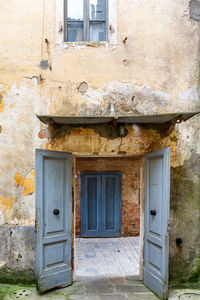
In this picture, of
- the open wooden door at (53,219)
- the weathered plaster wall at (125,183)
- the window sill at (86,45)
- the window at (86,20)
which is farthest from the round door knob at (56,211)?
the weathered plaster wall at (125,183)

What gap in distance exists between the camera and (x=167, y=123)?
12.8 ft

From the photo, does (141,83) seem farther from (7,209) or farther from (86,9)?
(7,209)

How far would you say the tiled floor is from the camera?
452 cm

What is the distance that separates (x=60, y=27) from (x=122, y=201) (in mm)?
5235

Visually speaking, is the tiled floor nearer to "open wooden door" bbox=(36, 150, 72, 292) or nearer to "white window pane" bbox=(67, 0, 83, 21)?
"open wooden door" bbox=(36, 150, 72, 292)

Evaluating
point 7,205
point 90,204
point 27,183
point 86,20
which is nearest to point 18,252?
point 7,205

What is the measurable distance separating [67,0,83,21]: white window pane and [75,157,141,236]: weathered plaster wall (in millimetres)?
4033

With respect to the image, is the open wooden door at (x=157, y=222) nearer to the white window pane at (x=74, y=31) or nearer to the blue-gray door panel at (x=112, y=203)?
the white window pane at (x=74, y=31)

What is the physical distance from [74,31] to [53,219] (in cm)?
350

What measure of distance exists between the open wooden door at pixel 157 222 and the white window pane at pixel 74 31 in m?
2.60

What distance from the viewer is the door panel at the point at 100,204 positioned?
6941mm

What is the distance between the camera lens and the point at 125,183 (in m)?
7.15

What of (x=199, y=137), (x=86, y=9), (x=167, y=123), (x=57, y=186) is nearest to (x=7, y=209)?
(x=57, y=186)

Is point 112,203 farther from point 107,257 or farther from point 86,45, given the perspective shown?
point 86,45
